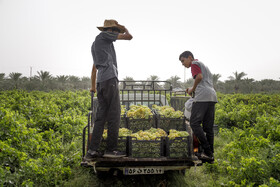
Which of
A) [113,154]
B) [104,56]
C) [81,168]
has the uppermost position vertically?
[104,56]

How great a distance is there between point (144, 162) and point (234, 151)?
6.16 feet

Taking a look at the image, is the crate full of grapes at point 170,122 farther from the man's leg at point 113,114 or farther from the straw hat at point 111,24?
the straw hat at point 111,24

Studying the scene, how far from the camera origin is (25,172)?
3.52m

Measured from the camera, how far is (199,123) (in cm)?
370

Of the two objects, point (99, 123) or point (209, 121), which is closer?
point (99, 123)

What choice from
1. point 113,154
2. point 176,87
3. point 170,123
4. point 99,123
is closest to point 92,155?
point 113,154

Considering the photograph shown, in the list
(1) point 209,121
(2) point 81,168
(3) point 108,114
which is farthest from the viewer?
(2) point 81,168

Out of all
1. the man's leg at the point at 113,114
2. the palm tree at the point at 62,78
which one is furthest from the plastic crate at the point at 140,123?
the palm tree at the point at 62,78

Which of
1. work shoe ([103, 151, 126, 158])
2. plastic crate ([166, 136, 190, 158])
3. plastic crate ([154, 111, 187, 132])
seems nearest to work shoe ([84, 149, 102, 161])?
work shoe ([103, 151, 126, 158])

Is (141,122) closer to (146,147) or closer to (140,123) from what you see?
(140,123)

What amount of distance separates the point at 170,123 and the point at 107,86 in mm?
1706

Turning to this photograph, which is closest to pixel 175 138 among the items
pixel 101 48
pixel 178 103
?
pixel 101 48

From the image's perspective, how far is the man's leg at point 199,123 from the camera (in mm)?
3654

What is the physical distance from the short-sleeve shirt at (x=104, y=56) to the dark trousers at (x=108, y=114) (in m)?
0.10
